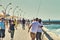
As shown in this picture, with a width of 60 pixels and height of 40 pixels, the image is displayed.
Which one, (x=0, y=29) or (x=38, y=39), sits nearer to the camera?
(x=0, y=29)

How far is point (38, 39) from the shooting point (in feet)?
69.4

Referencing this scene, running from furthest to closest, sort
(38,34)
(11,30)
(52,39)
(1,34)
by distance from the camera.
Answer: (11,30) → (38,34) → (1,34) → (52,39)

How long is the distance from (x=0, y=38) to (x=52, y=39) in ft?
17.2

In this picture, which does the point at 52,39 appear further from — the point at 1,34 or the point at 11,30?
the point at 11,30

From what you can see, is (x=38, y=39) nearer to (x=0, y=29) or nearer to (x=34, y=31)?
(x=34, y=31)

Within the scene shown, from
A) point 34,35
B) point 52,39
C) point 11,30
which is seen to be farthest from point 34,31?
point 11,30

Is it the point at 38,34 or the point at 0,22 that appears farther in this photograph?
the point at 38,34

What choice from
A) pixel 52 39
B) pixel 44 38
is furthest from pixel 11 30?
pixel 52 39

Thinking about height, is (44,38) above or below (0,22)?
below

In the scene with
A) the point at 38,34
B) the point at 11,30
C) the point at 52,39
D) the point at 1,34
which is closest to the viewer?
the point at 52,39

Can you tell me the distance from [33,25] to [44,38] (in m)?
2.42

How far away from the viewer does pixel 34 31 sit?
1966cm

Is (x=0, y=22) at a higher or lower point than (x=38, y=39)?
higher

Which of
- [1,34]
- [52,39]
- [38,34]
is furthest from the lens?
[38,34]
